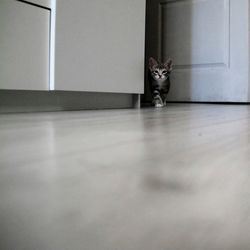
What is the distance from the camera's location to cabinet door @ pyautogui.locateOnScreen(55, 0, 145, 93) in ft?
4.94

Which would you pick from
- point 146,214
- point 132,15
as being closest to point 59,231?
point 146,214

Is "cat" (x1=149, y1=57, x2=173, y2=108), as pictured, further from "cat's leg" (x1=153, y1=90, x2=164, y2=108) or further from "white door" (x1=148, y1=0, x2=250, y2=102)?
"white door" (x1=148, y1=0, x2=250, y2=102)

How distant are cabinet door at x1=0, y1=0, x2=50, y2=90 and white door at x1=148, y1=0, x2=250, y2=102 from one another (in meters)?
1.77

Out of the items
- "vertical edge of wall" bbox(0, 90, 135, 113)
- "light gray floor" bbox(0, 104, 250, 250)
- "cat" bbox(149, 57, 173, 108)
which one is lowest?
"light gray floor" bbox(0, 104, 250, 250)

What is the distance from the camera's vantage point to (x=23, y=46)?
137 centimetres

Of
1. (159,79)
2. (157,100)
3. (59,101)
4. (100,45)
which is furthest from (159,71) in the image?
(59,101)

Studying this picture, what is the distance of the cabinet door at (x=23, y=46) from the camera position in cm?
130

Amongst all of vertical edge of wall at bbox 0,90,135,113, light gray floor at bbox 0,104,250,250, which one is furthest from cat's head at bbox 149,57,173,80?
light gray floor at bbox 0,104,250,250

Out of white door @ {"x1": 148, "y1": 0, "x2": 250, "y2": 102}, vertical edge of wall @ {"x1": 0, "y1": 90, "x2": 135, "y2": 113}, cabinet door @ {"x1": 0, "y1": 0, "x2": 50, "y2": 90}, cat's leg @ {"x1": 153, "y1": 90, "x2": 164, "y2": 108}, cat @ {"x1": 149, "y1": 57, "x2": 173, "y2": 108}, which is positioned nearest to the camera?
cabinet door @ {"x1": 0, "y1": 0, "x2": 50, "y2": 90}

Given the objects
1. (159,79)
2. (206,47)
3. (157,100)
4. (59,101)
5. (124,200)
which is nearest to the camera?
(124,200)

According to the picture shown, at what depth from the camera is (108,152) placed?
0.46m

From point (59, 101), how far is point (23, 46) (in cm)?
34

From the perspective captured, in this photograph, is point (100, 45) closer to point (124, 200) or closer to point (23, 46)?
point (23, 46)

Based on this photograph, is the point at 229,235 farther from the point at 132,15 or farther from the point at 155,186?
the point at 132,15
